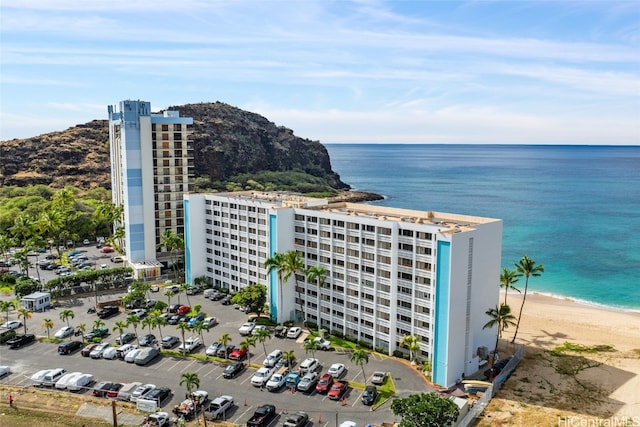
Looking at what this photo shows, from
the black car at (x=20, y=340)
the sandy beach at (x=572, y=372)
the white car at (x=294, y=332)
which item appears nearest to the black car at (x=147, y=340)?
the black car at (x=20, y=340)

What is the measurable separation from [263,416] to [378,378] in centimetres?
1518

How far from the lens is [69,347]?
6806 centimetres

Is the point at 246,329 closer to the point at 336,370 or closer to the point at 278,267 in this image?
the point at 278,267

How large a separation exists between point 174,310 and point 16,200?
96.3m

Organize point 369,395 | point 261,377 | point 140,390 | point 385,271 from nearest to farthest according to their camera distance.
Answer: point 369,395 → point 140,390 → point 261,377 → point 385,271

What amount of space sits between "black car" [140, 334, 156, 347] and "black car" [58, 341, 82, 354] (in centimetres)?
812

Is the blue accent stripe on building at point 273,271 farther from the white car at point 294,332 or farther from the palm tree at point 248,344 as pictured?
the palm tree at point 248,344

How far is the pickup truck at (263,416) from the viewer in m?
50.1

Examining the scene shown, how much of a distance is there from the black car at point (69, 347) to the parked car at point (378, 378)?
39.6 metres

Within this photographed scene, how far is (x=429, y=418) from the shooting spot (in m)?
46.1

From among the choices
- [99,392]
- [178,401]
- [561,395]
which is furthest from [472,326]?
[99,392]

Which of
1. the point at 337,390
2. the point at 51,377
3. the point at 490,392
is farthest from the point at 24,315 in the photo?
the point at 490,392

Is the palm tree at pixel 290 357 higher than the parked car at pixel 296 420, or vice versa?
the palm tree at pixel 290 357

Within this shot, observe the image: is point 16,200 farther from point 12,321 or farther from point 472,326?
point 472,326
